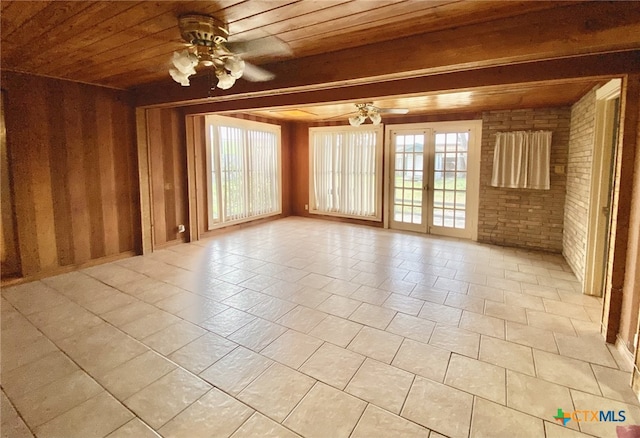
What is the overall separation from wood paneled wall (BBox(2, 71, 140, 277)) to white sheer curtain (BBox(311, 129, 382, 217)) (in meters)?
4.03

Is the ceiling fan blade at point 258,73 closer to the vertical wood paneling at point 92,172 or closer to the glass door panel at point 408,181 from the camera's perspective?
the vertical wood paneling at point 92,172

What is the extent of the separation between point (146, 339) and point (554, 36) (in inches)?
141

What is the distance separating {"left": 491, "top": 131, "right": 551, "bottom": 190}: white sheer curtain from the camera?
5.14m

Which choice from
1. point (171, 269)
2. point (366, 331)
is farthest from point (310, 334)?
point (171, 269)

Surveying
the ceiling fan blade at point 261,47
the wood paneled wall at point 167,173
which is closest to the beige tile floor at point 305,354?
the wood paneled wall at point 167,173

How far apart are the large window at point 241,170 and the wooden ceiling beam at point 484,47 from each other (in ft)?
10.6

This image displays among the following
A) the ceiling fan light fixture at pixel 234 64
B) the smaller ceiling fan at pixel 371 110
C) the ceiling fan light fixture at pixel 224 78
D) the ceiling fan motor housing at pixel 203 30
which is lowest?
the ceiling fan light fixture at pixel 224 78

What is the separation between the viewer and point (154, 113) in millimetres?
4996

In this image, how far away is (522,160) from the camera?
527cm

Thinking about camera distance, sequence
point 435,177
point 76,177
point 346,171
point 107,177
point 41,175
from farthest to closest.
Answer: point 346,171, point 435,177, point 107,177, point 76,177, point 41,175

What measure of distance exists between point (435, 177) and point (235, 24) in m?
4.92

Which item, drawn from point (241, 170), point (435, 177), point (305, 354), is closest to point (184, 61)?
point (305, 354)
